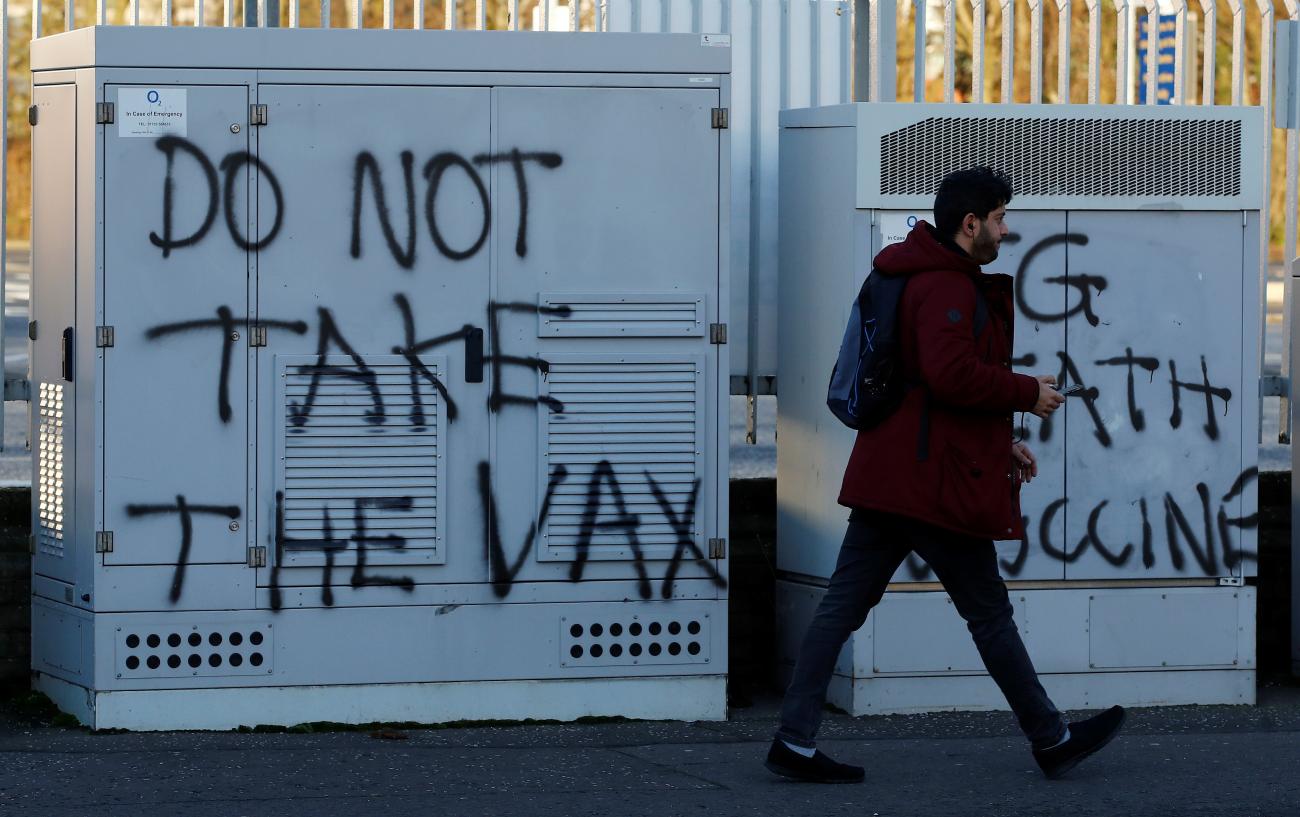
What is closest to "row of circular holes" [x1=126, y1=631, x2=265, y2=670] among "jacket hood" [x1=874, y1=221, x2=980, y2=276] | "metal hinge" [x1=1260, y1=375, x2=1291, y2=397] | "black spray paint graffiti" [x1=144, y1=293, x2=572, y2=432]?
"black spray paint graffiti" [x1=144, y1=293, x2=572, y2=432]

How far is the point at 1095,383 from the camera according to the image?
264 inches

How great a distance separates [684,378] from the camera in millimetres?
6430

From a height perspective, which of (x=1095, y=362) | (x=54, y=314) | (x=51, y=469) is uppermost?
(x=54, y=314)

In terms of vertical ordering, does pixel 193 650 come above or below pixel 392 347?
below

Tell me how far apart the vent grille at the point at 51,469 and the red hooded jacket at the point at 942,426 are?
8.53 feet

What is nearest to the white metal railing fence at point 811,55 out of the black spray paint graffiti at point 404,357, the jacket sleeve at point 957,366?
the black spray paint graffiti at point 404,357

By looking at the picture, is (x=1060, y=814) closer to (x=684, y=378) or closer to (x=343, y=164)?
(x=684, y=378)

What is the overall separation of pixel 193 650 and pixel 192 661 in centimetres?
3

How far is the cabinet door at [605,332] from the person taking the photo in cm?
630

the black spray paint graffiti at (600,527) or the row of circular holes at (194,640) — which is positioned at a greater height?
the black spray paint graffiti at (600,527)

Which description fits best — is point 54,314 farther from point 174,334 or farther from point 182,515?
point 182,515

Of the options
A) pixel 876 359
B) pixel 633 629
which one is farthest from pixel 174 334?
pixel 876 359

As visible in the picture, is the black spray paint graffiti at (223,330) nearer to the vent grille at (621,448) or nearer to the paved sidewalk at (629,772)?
the vent grille at (621,448)

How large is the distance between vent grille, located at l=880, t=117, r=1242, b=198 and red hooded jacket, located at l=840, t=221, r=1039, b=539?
3.90 feet
